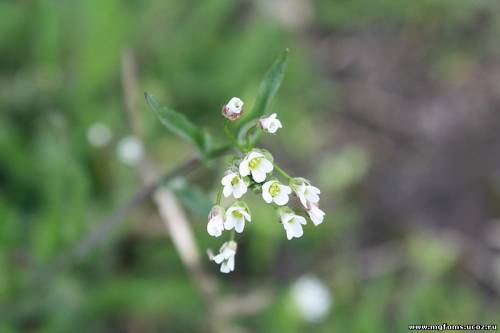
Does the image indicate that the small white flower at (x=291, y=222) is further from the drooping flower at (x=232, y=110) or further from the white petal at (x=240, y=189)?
the drooping flower at (x=232, y=110)

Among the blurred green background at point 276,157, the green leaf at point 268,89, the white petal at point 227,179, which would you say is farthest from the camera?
the blurred green background at point 276,157

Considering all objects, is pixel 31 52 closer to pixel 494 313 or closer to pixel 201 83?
pixel 201 83

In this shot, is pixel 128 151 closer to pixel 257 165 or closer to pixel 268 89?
pixel 268 89

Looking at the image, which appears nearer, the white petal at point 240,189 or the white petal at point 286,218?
the white petal at point 240,189

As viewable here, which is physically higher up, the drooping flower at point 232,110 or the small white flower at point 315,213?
the drooping flower at point 232,110

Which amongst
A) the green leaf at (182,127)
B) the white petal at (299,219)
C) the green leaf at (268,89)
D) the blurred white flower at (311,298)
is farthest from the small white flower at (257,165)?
the blurred white flower at (311,298)

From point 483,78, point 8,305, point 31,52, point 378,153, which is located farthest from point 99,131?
point 483,78

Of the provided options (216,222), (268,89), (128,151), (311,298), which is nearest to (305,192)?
(216,222)

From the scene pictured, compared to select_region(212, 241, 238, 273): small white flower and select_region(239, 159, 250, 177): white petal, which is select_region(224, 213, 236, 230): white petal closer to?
select_region(212, 241, 238, 273): small white flower
